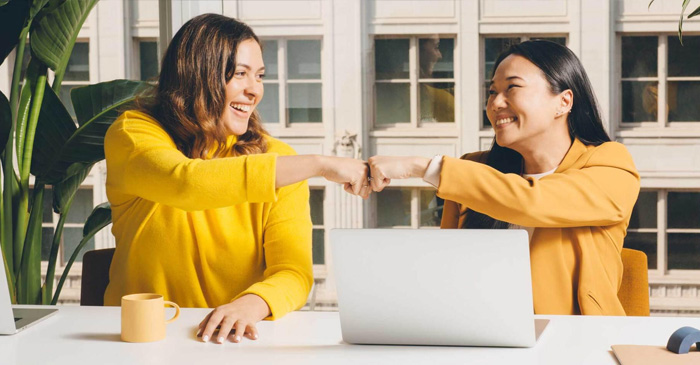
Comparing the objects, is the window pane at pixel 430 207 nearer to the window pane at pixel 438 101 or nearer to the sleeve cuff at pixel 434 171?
the window pane at pixel 438 101

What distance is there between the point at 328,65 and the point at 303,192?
1.13 meters

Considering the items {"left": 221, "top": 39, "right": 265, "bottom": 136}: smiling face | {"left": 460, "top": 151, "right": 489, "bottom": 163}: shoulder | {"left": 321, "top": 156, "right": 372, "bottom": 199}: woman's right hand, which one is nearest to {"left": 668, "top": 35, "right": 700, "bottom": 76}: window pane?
{"left": 460, "top": 151, "right": 489, "bottom": 163}: shoulder

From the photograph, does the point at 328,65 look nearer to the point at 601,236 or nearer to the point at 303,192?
the point at 303,192

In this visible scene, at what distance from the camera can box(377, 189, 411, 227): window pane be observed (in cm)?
300

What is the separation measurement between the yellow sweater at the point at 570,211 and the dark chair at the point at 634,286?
0.09ft

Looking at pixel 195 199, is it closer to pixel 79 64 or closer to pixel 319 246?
pixel 319 246

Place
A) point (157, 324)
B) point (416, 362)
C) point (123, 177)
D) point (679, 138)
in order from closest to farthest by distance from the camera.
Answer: point (416, 362) < point (157, 324) < point (123, 177) < point (679, 138)

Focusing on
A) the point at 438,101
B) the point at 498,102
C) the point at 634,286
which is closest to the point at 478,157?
the point at 498,102

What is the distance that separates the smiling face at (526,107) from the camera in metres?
1.99

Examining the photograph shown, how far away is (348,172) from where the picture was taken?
173cm

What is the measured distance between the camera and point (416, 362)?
3.84 feet

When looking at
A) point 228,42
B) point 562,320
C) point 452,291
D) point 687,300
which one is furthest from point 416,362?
point 687,300

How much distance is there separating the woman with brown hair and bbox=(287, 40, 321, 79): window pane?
975 millimetres

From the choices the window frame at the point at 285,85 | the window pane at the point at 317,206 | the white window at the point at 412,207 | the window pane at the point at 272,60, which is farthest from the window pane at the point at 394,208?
the window pane at the point at 272,60
